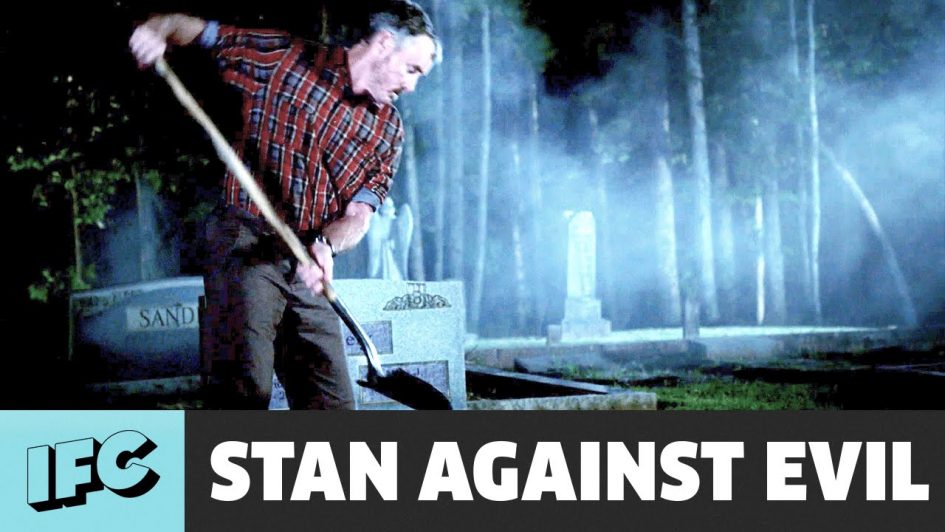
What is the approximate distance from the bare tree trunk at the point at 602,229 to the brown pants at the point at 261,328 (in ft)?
57.5

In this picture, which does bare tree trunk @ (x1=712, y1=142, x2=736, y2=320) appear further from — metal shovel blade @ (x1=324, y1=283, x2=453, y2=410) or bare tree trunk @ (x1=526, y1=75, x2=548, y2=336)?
metal shovel blade @ (x1=324, y1=283, x2=453, y2=410)

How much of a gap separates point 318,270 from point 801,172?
16577 millimetres

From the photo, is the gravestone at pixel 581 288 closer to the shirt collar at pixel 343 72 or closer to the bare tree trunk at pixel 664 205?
the bare tree trunk at pixel 664 205

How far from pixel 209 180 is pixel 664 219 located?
26.9ft

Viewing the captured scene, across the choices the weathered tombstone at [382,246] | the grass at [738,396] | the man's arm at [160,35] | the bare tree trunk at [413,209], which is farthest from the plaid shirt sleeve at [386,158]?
the bare tree trunk at [413,209]

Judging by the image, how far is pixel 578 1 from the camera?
18.3m

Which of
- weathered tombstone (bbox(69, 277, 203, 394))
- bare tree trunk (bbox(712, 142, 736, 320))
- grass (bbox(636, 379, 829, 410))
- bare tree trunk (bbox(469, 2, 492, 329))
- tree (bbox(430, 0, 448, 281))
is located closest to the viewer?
grass (bbox(636, 379, 829, 410))

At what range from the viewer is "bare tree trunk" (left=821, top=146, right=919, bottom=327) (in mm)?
17125

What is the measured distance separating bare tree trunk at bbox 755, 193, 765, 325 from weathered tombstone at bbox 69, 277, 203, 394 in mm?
12160

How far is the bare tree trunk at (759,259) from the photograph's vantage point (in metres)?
18.8

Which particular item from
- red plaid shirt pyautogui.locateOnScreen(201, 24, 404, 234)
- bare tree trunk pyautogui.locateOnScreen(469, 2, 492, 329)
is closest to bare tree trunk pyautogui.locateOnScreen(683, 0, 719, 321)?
bare tree trunk pyautogui.locateOnScreen(469, 2, 492, 329)

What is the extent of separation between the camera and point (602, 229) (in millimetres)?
20875

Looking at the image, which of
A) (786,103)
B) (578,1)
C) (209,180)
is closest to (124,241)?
(209,180)

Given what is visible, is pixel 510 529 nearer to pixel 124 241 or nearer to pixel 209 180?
pixel 209 180
